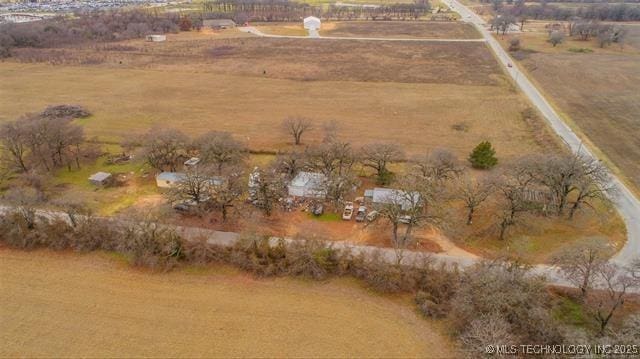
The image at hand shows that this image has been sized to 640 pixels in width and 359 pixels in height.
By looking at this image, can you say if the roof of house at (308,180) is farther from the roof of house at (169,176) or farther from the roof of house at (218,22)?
the roof of house at (218,22)

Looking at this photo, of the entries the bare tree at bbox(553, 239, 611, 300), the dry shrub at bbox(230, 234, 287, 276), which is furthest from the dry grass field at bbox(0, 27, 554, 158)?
the bare tree at bbox(553, 239, 611, 300)

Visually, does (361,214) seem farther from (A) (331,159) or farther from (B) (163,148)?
(B) (163,148)

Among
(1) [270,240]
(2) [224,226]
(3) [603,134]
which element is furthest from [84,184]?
(3) [603,134]

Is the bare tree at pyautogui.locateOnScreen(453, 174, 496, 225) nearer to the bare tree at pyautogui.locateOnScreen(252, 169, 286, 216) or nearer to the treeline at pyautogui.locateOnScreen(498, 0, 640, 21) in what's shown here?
the bare tree at pyautogui.locateOnScreen(252, 169, 286, 216)

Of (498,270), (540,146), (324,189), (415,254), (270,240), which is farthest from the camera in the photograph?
(540,146)

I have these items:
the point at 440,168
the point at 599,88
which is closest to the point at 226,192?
the point at 440,168

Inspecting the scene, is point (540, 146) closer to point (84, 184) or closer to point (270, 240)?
point (270, 240)
